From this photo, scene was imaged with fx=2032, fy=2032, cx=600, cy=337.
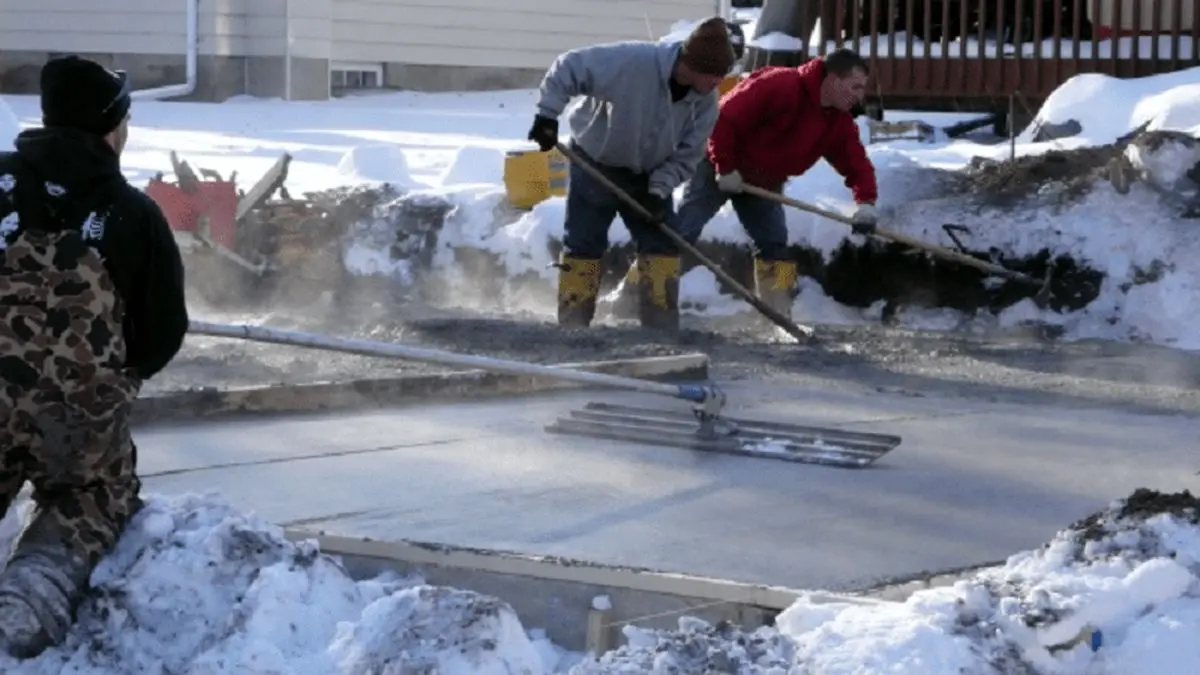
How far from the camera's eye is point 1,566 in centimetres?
490

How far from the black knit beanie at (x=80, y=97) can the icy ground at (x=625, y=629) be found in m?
1.02

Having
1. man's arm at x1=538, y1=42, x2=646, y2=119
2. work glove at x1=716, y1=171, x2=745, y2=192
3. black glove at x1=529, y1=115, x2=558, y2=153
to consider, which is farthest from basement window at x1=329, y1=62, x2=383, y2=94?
black glove at x1=529, y1=115, x2=558, y2=153

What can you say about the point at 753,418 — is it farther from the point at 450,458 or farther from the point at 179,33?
the point at 179,33

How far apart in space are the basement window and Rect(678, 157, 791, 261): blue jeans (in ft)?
47.1

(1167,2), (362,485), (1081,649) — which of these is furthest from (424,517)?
(1167,2)

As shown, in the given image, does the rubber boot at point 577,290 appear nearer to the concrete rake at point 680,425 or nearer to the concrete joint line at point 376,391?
the concrete joint line at point 376,391

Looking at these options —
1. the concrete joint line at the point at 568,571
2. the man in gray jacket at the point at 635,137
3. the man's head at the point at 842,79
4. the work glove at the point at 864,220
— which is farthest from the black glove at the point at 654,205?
the concrete joint line at the point at 568,571

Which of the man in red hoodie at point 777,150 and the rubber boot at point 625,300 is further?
the rubber boot at point 625,300

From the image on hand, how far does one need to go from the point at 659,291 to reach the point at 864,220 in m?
1.23

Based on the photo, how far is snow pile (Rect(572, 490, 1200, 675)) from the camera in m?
4.21

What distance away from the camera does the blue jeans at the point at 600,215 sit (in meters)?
10.7

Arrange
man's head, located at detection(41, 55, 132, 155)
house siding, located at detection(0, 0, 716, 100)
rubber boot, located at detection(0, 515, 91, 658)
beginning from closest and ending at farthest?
rubber boot, located at detection(0, 515, 91, 658)
man's head, located at detection(41, 55, 132, 155)
house siding, located at detection(0, 0, 716, 100)

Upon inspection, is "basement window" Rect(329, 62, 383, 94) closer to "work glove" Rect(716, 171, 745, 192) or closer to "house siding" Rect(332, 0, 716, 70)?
"house siding" Rect(332, 0, 716, 70)

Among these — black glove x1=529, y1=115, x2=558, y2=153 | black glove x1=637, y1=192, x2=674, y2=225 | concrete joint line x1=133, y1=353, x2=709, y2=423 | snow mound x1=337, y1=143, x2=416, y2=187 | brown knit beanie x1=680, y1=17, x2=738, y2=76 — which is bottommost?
concrete joint line x1=133, y1=353, x2=709, y2=423
